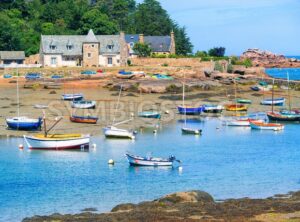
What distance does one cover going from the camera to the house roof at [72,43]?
103062 millimetres

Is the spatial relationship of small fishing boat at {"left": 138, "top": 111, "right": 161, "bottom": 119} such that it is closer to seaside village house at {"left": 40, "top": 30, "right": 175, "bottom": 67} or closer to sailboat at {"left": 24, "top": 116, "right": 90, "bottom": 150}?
sailboat at {"left": 24, "top": 116, "right": 90, "bottom": 150}

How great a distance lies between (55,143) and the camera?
52875mm

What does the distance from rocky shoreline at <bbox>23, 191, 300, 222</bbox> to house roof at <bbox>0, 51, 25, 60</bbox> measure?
69715mm

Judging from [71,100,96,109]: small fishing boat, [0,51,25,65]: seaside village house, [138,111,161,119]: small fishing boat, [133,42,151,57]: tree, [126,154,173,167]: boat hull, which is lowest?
[126,154,173,167]: boat hull

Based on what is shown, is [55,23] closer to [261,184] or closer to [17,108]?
[17,108]

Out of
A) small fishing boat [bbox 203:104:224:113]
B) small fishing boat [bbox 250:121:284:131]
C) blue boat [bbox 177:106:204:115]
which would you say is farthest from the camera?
small fishing boat [bbox 203:104:224:113]

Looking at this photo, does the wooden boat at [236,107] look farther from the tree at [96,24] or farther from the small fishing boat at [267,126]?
the tree at [96,24]

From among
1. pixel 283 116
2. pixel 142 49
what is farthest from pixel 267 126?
pixel 142 49

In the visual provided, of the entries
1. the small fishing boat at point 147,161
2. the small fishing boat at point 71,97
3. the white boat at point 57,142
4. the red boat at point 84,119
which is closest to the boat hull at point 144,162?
the small fishing boat at point 147,161

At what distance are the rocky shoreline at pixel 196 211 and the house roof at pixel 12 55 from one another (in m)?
69.7

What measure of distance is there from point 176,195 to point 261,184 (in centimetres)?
1005

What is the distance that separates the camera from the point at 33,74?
92438 mm

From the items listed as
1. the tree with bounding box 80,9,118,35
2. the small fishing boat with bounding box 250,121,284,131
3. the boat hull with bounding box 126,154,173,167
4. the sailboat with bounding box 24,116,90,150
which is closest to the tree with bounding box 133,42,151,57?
the tree with bounding box 80,9,118,35

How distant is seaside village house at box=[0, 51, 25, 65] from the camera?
332 ft
